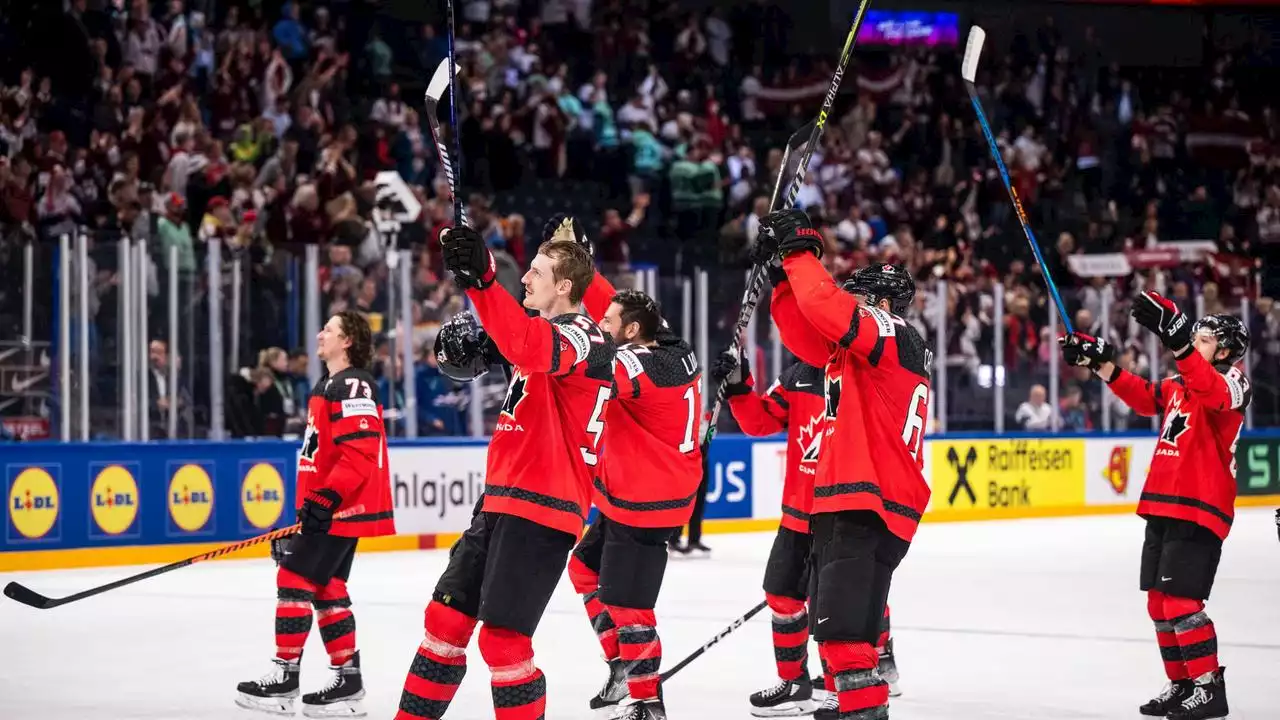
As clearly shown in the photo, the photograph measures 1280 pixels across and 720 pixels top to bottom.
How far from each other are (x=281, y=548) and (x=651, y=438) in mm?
1382

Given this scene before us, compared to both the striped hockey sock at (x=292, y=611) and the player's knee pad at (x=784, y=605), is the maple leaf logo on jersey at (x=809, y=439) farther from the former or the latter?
the striped hockey sock at (x=292, y=611)

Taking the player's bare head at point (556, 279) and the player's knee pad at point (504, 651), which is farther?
the player's bare head at point (556, 279)

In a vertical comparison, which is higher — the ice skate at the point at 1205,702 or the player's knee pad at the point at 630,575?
the player's knee pad at the point at 630,575

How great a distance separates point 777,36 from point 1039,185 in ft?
12.0

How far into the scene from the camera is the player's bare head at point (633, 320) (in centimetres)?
596

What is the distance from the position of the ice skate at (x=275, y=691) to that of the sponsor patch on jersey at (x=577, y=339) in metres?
2.17

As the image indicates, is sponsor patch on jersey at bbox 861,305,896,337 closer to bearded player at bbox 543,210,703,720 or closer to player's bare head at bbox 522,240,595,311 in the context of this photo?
player's bare head at bbox 522,240,595,311

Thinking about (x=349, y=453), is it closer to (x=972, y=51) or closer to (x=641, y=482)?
(x=641, y=482)

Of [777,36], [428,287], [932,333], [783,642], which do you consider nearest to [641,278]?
[428,287]

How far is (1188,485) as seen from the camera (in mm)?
6145

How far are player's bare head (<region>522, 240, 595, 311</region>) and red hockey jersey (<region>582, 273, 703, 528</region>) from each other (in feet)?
3.46

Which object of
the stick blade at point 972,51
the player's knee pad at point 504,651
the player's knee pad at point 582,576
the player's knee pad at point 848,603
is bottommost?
the player's knee pad at point 582,576

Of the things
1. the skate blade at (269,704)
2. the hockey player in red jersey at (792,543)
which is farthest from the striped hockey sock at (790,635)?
the skate blade at (269,704)

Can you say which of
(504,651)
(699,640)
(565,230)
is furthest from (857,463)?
(699,640)
